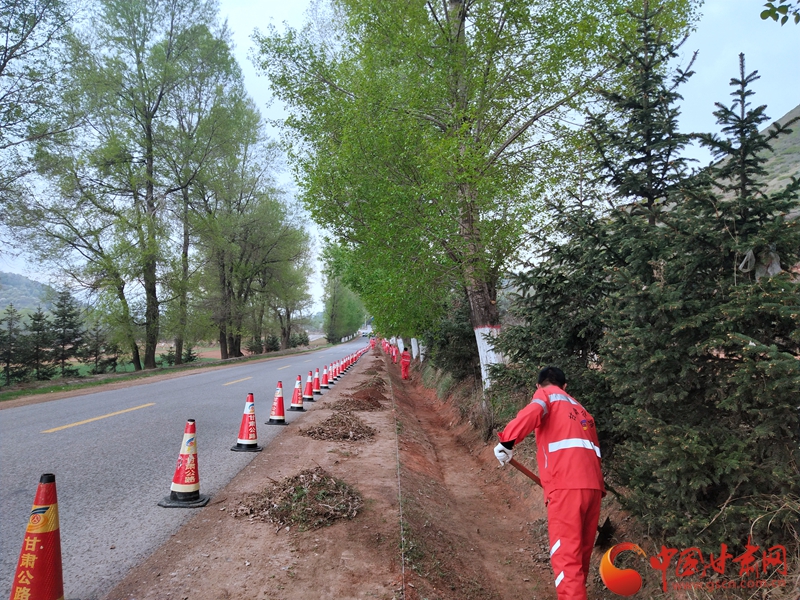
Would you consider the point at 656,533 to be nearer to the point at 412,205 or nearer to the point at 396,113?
the point at 412,205

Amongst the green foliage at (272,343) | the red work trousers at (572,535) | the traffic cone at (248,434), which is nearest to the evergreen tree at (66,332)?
the traffic cone at (248,434)

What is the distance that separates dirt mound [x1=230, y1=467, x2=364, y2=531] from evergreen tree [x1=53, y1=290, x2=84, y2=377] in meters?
23.7

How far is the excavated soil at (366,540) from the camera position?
3633mm

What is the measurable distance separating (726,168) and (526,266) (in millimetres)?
2737

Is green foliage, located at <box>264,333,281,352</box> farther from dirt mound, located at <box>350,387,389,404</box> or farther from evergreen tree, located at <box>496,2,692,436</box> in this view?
evergreen tree, located at <box>496,2,692,436</box>

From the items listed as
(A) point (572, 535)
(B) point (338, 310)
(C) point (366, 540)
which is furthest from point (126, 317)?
(B) point (338, 310)

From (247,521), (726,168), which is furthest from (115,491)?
(726,168)

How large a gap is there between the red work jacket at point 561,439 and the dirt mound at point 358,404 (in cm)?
801

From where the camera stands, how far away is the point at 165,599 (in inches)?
130

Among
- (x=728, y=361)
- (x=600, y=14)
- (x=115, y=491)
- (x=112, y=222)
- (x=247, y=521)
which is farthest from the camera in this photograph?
(x=112, y=222)

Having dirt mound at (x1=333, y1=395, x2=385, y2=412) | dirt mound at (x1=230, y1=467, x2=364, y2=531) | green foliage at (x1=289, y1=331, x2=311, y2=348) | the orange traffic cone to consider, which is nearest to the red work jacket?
dirt mound at (x1=230, y1=467, x2=364, y2=531)

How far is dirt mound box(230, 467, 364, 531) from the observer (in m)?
4.69

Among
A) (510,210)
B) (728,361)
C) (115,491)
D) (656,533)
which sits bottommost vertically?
(656,533)

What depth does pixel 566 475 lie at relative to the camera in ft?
12.1
